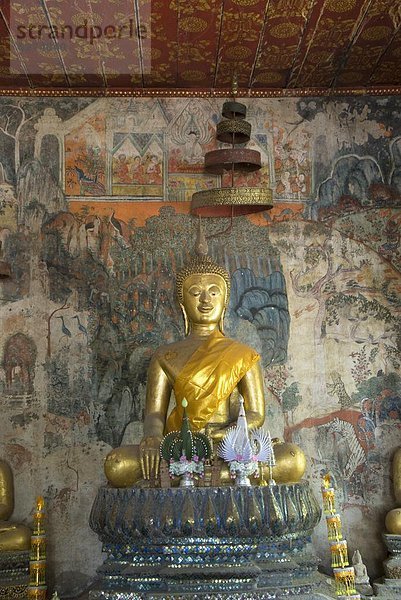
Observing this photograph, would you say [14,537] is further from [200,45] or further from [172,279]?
[200,45]

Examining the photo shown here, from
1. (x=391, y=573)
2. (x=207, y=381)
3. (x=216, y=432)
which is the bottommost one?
(x=391, y=573)

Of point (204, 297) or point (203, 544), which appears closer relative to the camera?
point (203, 544)

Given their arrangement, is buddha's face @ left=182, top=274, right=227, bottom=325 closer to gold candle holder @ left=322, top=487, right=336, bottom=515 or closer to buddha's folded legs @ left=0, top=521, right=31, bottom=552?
gold candle holder @ left=322, top=487, right=336, bottom=515

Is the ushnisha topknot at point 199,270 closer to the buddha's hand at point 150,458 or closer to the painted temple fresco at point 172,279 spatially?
the painted temple fresco at point 172,279

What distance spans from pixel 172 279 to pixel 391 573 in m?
2.94

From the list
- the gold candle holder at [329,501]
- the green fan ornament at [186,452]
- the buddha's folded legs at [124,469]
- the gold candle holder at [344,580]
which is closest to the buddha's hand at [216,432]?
the green fan ornament at [186,452]

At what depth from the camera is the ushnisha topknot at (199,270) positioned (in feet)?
21.6

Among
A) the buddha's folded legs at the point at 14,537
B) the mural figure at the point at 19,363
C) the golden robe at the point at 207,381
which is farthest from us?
the mural figure at the point at 19,363

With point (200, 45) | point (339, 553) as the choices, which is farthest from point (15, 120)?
point (339, 553)

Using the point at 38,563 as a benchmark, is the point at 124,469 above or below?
above

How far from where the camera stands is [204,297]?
257 inches

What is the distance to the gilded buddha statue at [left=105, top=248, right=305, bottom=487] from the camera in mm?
6090

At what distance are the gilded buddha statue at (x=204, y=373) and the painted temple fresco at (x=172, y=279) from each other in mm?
386

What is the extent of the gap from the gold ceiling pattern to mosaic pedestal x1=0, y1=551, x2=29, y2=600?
12.7ft
